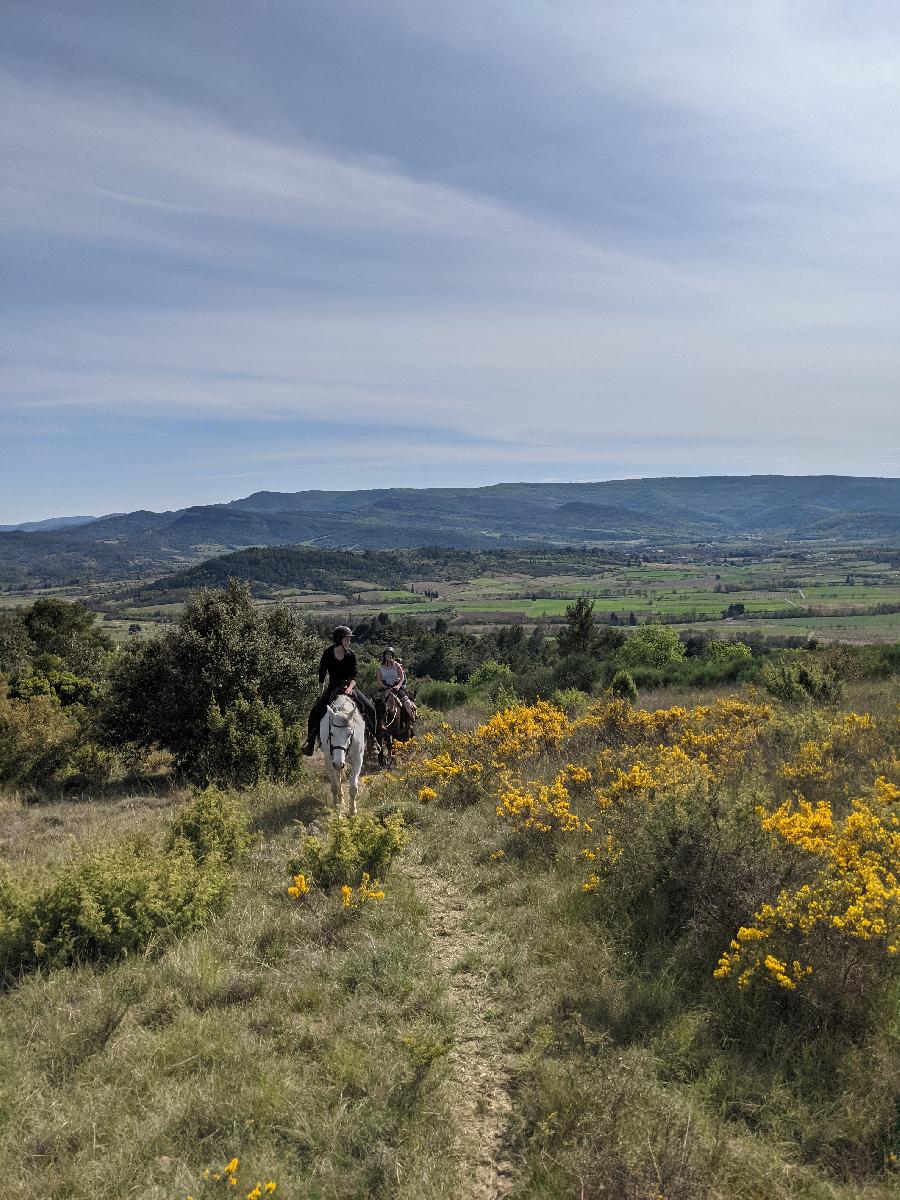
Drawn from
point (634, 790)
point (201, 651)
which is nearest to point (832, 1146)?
point (634, 790)

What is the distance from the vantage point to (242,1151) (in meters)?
3.70

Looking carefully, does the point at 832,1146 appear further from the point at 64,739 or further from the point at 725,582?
the point at 725,582

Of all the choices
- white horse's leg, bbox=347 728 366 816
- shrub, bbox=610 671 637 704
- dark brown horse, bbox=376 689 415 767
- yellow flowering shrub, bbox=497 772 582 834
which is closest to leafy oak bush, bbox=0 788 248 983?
white horse's leg, bbox=347 728 366 816

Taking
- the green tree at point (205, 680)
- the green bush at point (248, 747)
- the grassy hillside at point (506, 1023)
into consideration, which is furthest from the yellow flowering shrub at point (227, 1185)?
the green tree at point (205, 680)

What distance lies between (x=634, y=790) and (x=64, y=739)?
11691 mm

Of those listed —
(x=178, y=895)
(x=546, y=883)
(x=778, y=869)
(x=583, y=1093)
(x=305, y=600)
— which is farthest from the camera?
(x=305, y=600)

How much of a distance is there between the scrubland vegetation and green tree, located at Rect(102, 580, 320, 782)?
260cm

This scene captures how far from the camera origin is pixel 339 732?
938 cm

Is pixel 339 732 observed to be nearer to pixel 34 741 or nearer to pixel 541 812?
pixel 541 812

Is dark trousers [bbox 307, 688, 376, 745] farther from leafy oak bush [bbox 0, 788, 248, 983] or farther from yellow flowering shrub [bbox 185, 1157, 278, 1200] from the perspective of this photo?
yellow flowering shrub [bbox 185, 1157, 278, 1200]

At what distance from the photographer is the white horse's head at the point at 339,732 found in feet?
30.5

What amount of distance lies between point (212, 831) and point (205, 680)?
5.48 meters

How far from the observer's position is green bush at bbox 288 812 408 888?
703 centimetres

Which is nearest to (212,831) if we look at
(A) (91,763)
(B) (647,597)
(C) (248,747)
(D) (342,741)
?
(D) (342,741)
